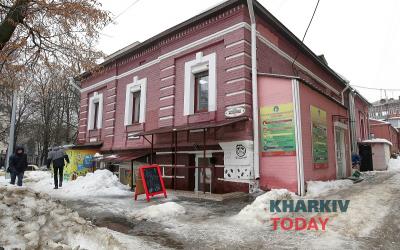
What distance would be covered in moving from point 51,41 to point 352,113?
20414 millimetres

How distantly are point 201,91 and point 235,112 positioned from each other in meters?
2.57

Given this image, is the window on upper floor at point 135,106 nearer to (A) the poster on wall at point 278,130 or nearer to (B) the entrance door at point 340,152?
(A) the poster on wall at point 278,130

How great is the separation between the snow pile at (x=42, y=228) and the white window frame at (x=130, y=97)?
9.72 m

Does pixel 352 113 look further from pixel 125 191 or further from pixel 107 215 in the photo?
pixel 107 215

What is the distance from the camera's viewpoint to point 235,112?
1033 centimetres

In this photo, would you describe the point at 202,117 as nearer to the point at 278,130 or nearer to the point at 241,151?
the point at 241,151

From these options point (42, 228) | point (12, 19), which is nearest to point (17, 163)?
point (12, 19)

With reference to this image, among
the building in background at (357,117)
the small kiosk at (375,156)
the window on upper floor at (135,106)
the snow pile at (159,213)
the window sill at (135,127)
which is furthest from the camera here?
the building in background at (357,117)

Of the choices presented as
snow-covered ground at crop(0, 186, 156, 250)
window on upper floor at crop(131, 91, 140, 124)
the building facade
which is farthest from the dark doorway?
snow-covered ground at crop(0, 186, 156, 250)

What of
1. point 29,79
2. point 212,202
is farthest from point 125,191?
point 29,79

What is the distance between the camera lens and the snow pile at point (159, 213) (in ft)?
22.1

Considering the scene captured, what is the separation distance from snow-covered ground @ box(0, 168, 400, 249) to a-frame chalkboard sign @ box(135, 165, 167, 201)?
0.28 m

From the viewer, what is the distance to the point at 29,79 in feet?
31.3

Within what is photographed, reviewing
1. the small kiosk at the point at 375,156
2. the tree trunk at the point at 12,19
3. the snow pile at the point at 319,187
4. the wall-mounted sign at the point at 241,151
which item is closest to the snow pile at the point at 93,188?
the wall-mounted sign at the point at 241,151
